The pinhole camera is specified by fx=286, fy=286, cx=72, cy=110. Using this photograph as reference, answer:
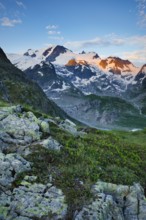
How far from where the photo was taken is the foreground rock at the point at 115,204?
54.3ft

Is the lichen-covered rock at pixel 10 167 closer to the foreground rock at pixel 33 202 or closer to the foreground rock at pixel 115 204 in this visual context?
the foreground rock at pixel 33 202

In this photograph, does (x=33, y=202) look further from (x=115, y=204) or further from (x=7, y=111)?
(x=7, y=111)

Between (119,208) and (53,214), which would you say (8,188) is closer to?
(53,214)

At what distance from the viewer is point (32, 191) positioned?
1750 cm

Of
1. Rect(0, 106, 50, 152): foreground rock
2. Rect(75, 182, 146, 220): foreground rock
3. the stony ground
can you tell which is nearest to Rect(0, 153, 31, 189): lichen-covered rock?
the stony ground

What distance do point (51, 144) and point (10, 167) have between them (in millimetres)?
4844

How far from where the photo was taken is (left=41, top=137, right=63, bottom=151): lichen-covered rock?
22406 millimetres

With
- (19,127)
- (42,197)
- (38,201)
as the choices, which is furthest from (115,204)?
(19,127)

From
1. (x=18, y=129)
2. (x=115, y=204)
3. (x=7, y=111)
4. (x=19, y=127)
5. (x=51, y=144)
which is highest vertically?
(x=7, y=111)

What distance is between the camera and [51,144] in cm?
2283

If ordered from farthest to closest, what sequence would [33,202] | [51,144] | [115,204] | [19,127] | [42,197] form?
[19,127] → [51,144] → [115,204] → [42,197] → [33,202]

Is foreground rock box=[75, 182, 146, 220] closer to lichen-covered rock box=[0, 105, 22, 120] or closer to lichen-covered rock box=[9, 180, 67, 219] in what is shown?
lichen-covered rock box=[9, 180, 67, 219]

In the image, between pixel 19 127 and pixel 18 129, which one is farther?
pixel 19 127

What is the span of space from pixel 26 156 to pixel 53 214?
5538 mm
